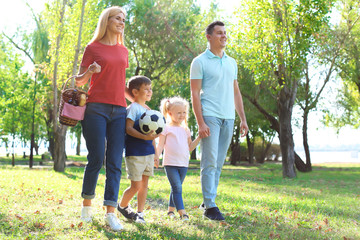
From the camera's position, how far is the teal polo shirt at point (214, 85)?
540 cm

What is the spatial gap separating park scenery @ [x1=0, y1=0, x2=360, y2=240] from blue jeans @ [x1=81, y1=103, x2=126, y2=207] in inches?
17.2

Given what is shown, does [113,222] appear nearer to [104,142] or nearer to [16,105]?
[104,142]

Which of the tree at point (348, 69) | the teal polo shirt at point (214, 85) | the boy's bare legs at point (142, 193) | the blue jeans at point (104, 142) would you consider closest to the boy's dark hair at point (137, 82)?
the blue jeans at point (104, 142)

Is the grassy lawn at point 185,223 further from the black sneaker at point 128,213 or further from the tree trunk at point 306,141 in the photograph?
the tree trunk at point 306,141

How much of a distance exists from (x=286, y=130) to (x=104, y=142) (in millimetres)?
12509

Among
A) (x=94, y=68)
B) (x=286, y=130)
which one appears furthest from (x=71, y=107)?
(x=286, y=130)

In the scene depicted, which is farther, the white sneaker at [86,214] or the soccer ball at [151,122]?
the white sneaker at [86,214]

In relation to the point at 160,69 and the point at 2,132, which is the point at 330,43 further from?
the point at 2,132

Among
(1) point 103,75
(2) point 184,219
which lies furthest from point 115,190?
(1) point 103,75

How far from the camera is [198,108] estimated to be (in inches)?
209

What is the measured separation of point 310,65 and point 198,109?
17.8 m

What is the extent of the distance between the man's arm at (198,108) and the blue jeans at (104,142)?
95 cm

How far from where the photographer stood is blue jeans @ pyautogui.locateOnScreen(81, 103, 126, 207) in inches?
184

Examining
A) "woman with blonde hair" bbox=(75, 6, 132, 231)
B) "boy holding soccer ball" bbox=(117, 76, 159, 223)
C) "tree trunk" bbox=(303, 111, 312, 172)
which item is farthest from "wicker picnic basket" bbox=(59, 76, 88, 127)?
"tree trunk" bbox=(303, 111, 312, 172)
